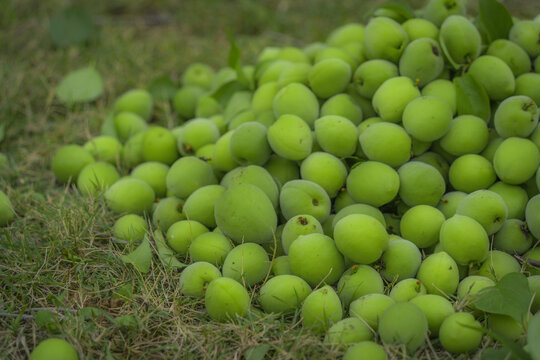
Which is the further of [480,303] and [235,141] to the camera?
[235,141]

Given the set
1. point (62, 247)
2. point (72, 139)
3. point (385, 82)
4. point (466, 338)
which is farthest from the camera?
point (72, 139)

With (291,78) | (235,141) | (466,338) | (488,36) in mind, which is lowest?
(466,338)

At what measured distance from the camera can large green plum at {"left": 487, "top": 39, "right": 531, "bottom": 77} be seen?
197 cm

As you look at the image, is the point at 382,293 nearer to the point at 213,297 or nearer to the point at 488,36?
the point at 213,297

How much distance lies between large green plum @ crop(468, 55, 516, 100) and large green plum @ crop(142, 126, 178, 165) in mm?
1295

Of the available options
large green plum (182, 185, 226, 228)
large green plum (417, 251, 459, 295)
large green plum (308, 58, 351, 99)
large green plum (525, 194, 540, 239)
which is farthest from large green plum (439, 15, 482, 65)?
large green plum (182, 185, 226, 228)

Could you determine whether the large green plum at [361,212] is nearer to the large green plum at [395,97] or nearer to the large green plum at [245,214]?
the large green plum at [245,214]

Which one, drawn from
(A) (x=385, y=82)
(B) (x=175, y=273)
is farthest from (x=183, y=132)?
(A) (x=385, y=82)

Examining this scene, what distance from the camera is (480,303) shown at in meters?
1.41

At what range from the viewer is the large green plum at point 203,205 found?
73.2 inches

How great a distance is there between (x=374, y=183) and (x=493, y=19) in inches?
38.6

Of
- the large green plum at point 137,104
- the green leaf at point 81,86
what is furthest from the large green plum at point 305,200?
the green leaf at point 81,86

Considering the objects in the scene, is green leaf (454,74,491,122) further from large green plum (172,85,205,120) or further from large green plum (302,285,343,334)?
large green plum (172,85,205,120)

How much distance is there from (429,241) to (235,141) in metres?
0.78
